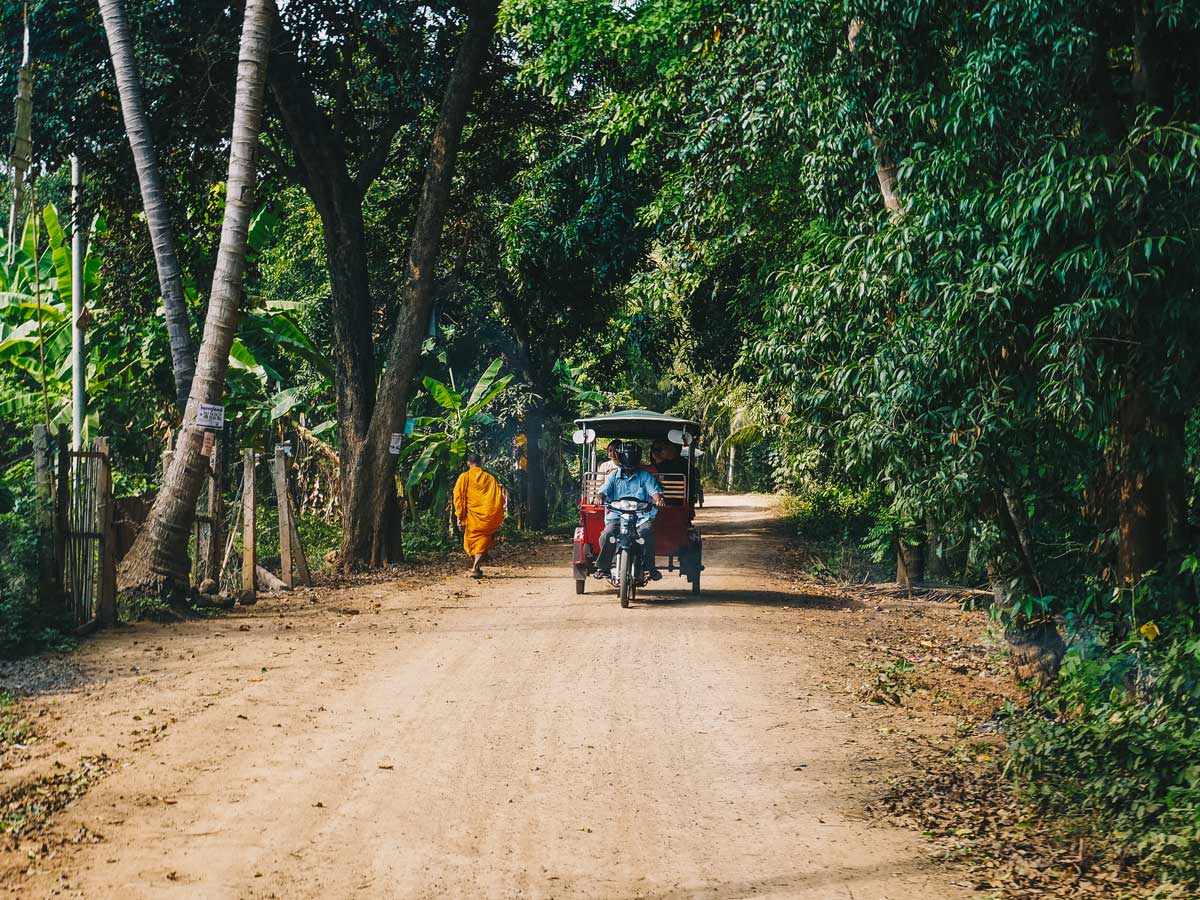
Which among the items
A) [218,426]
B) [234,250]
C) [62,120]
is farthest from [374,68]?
[218,426]

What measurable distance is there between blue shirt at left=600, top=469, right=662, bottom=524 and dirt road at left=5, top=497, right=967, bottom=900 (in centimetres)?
246

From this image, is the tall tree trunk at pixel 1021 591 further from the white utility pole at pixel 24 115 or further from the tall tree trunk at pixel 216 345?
the white utility pole at pixel 24 115

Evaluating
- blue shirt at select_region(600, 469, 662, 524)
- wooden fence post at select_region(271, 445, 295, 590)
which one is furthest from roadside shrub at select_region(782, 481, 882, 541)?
wooden fence post at select_region(271, 445, 295, 590)

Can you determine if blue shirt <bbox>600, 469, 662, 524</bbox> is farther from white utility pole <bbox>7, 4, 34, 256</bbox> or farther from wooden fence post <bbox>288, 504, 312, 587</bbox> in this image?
white utility pole <bbox>7, 4, 34, 256</bbox>

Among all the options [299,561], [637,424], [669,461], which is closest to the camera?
[299,561]

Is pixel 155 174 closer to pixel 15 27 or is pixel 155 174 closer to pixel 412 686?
pixel 15 27

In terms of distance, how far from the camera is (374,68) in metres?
18.8

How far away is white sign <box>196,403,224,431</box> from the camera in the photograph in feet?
41.8

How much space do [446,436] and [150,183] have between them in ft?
36.2

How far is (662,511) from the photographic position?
14.8 meters

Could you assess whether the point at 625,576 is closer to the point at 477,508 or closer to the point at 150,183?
the point at 477,508

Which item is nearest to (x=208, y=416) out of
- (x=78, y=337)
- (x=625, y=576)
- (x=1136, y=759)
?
(x=625, y=576)

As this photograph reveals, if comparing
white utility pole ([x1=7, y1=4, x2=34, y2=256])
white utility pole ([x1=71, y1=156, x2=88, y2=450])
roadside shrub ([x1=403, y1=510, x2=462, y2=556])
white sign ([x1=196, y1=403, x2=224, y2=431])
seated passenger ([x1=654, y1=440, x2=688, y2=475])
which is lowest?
roadside shrub ([x1=403, y1=510, x2=462, y2=556])

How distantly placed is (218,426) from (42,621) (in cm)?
299
